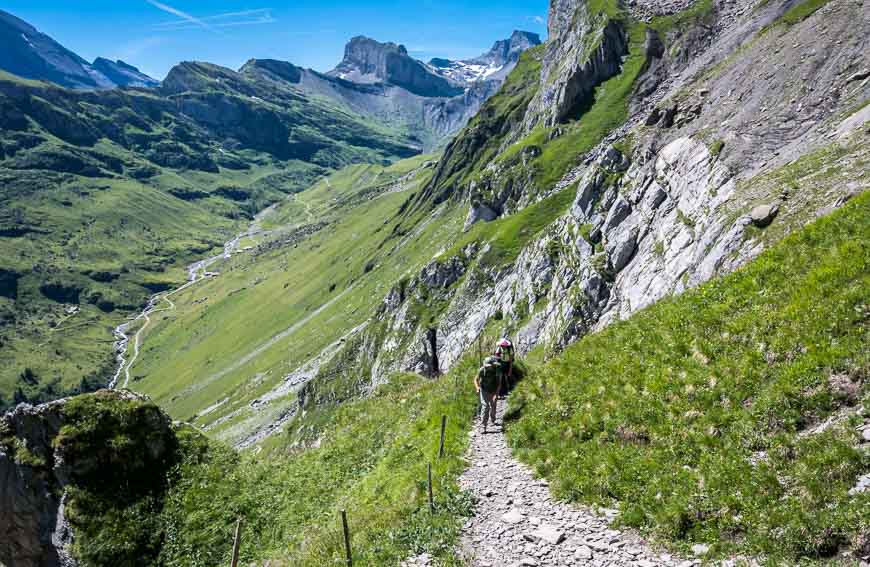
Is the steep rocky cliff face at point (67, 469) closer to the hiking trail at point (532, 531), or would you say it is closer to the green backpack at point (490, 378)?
the green backpack at point (490, 378)

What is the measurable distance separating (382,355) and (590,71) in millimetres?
85304

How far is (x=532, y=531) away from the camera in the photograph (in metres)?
14.0

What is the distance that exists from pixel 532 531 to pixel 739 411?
21.7 feet

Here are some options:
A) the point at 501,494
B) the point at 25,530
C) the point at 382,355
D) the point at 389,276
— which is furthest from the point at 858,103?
the point at 389,276

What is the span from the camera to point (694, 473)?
13.0m

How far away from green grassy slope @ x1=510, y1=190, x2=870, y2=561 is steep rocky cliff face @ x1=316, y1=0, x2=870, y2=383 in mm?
10649

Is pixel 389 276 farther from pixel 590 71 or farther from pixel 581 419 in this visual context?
pixel 581 419

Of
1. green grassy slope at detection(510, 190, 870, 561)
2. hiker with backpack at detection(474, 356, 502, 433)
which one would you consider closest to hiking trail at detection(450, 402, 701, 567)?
green grassy slope at detection(510, 190, 870, 561)

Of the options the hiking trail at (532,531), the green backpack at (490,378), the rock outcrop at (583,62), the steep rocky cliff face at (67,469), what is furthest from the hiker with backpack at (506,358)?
the rock outcrop at (583,62)

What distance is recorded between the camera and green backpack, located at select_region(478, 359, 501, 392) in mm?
22344

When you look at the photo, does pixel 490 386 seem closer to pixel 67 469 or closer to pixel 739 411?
pixel 739 411

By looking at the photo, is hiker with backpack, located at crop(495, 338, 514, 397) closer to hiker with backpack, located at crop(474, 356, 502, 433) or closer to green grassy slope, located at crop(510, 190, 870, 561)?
hiker with backpack, located at crop(474, 356, 502, 433)

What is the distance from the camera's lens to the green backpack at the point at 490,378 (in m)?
22.3

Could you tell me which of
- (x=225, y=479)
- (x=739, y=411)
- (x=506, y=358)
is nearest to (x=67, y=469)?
(x=225, y=479)
